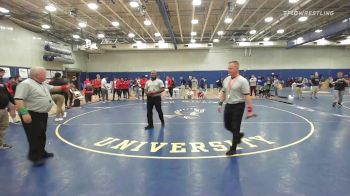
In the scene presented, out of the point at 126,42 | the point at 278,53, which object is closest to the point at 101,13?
the point at 126,42

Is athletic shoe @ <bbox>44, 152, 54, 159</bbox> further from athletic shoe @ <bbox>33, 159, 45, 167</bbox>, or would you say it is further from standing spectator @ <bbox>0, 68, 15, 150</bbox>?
standing spectator @ <bbox>0, 68, 15, 150</bbox>

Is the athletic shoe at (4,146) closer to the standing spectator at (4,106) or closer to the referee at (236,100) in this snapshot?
the standing spectator at (4,106)

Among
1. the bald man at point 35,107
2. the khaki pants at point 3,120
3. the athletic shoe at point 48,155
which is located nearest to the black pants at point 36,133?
the bald man at point 35,107

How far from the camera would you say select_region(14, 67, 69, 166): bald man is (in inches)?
186

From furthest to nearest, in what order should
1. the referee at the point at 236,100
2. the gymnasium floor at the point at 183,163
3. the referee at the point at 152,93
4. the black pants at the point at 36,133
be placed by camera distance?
the referee at the point at 152,93
the referee at the point at 236,100
the black pants at the point at 36,133
the gymnasium floor at the point at 183,163

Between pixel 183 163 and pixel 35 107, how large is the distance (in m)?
2.99

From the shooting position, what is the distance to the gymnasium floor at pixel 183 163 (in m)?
3.99

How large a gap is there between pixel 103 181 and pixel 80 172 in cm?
67

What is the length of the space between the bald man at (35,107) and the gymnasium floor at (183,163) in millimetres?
376

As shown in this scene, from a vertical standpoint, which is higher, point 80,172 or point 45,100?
point 45,100

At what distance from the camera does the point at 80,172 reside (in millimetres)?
4711

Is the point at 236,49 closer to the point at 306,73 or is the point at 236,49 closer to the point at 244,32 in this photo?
the point at 244,32

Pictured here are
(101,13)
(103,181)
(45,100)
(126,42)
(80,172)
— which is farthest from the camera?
(126,42)

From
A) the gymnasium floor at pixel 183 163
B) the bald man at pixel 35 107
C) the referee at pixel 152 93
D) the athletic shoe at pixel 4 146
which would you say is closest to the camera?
the gymnasium floor at pixel 183 163
